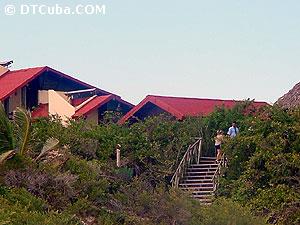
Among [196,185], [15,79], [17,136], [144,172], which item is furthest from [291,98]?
[15,79]

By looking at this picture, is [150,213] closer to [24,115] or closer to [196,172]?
[24,115]

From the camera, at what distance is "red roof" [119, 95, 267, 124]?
2764 centimetres

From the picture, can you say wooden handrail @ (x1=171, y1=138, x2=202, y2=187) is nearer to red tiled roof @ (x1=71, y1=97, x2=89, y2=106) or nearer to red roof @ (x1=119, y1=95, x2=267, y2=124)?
red roof @ (x1=119, y1=95, x2=267, y2=124)

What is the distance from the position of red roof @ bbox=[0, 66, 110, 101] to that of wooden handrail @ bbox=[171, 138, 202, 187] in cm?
997

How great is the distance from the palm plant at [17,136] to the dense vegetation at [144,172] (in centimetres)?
4

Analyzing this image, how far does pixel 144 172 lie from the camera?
22.7 m

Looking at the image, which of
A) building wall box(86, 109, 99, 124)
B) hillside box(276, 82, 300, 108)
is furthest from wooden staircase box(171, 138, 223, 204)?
building wall box(86, 109, 99, 124)

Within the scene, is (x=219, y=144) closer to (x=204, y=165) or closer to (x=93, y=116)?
(x=204, y=165)

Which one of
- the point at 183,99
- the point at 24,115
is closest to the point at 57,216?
the point at 24,115

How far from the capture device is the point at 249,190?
2052 cm

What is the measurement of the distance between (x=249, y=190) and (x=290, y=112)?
10.6ft

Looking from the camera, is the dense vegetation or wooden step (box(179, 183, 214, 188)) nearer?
the dense vegetation

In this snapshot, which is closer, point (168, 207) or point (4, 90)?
point (168, 207)

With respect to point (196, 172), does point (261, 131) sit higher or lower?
higher
